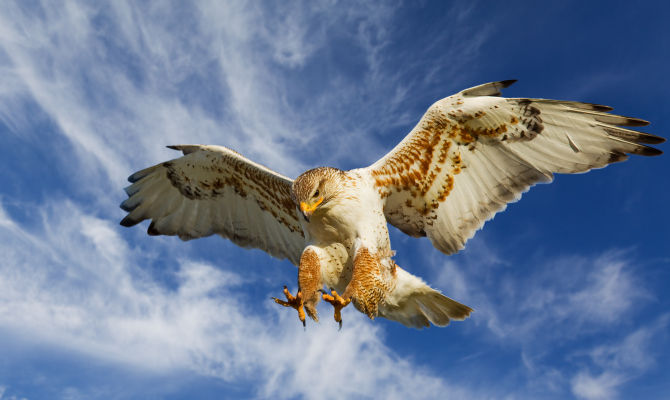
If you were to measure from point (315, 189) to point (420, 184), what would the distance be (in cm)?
210

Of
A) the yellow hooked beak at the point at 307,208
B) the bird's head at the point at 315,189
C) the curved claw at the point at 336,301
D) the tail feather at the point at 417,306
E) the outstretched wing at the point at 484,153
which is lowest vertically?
the curved claw at the point at 336,301

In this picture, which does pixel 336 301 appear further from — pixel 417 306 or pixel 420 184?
pixel 420 184

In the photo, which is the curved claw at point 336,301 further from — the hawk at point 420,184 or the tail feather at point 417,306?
the tail feather at point 417,306

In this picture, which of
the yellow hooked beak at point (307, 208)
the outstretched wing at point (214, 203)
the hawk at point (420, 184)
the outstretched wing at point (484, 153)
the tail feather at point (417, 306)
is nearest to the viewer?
the yellow hooked beak at point (307, 208)

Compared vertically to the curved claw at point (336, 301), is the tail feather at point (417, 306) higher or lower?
higher

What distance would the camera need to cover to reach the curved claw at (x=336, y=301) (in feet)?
19.8

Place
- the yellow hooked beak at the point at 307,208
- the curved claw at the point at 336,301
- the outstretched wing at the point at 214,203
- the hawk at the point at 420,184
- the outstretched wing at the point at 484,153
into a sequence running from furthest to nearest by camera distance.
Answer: the outstretched wing at the point at 214,203, the outstretched wing at the point at 484,153, the hawk at the point at 420,184, the yellow hooked beak at the point at 307,208, the curved claw at the point at 336,301

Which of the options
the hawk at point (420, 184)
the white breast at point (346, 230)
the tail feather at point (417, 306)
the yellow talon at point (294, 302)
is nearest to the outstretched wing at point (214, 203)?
the hawk at point (420, 184)

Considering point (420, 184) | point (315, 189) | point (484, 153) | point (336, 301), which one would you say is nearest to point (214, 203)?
point (315, 189)

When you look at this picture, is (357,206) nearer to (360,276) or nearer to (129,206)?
(360,276)

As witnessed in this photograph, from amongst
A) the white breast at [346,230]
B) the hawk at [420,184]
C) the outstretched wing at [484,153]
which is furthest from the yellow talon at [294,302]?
the outstretched wing at [484,153]

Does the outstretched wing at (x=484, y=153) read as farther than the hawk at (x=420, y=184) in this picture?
Yes

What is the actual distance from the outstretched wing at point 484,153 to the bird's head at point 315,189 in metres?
1.02

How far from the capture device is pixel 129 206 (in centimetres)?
923
